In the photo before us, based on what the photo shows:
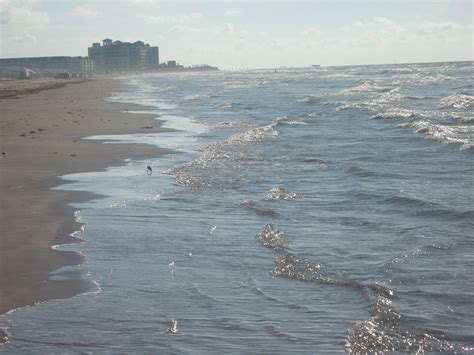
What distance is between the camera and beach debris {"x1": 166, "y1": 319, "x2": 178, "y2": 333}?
5.30 meters

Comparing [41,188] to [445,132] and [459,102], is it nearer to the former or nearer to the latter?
[445,132]

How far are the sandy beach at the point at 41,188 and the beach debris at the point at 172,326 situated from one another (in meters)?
1.23

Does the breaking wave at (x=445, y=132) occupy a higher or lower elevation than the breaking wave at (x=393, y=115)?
lower

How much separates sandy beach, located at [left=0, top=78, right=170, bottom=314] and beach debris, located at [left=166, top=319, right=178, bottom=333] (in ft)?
4.05

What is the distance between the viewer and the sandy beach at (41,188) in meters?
6.46

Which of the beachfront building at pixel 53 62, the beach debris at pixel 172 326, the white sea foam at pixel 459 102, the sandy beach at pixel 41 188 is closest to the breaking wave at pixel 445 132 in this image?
the white sea foam at pixel 459 102

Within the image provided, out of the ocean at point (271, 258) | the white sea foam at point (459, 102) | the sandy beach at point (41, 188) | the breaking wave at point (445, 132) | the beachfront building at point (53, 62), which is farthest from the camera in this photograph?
the beachfront building at point (53, 62)

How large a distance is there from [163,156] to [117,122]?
10117 mm

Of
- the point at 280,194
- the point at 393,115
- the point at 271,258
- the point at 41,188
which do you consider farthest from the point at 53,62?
the point at 271,258

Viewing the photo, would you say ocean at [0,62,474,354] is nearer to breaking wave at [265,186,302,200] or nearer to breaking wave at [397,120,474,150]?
breaking wave at [265,186,302,200]

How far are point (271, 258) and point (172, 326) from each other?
2.26 meters

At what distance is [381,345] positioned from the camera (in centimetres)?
508

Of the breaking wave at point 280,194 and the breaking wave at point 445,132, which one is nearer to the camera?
the breaking wave at point 280,194

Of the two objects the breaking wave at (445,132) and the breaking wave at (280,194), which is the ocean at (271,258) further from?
the breaking wave at (445,132)
